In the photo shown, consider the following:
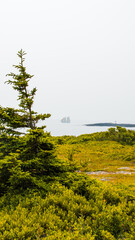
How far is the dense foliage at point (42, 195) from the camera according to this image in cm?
473

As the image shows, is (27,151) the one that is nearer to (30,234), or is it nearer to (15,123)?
(15,123)

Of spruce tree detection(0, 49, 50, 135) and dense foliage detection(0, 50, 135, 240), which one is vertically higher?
spruce tree detection(0, 49, 50, 135)

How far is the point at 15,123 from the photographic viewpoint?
25.5 feet

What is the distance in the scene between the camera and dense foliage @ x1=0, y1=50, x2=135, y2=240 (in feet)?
15.5

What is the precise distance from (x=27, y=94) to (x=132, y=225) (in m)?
7.33

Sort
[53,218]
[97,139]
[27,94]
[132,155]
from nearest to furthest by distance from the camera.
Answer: [53,218]
[27,94]
[132,155]
[97,139]

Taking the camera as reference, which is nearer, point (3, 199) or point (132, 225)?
point (132, 225)

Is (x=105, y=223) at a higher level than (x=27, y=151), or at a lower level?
lower

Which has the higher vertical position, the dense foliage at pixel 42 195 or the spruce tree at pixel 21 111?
the spruce tree at pixel 21 111

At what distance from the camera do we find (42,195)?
6.79 m

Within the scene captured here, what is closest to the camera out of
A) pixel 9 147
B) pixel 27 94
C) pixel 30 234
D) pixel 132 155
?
pixel 30 234

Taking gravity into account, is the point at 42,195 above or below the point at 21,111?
below

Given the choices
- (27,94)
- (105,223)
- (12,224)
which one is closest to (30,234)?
(12,224)

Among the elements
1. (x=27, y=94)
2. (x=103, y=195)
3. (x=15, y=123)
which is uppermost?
(x=27, y=94)
